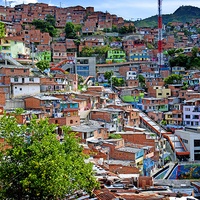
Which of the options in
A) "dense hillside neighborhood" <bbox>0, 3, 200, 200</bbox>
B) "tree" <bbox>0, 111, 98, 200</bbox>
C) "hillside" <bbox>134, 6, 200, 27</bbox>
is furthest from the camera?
"hillside" <bbox>134, 6, 200, 27</bbox>

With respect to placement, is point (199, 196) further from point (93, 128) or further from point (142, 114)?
point (142, 114)

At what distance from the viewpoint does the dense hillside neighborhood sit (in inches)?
497

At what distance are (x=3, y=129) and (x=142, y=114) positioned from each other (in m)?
27.3

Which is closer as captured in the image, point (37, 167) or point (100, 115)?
point (37, 167)

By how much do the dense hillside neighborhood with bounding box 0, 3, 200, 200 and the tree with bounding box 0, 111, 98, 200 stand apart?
44 millimetres

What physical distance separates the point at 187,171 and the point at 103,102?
10.6 meters

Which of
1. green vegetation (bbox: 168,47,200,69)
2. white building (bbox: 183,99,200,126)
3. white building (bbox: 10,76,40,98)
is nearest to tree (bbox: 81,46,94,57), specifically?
green vegetation (bbox: 168,47,200,69)

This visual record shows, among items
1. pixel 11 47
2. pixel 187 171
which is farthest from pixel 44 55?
pixel 187 171

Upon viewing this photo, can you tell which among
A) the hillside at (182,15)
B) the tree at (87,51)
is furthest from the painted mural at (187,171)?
the hillside at (182,15)

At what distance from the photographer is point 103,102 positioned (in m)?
35.2

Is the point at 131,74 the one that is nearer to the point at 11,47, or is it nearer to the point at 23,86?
the point at 11,47

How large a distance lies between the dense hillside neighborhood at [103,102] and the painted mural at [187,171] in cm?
7

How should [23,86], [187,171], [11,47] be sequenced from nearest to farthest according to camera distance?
[187,171] → [23,86] → [11,47]

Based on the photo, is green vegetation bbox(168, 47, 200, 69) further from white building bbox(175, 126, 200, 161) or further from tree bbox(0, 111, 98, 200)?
tree bbox(0, 111, 98, 200)
